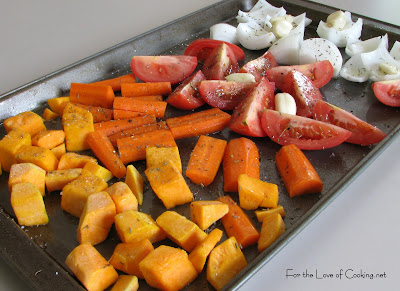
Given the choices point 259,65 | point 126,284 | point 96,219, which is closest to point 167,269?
point 126,284

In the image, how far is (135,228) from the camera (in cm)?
151

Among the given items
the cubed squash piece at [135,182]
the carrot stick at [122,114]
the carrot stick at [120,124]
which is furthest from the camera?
the carrot stick at [122,114]

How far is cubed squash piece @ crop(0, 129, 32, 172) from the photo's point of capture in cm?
189

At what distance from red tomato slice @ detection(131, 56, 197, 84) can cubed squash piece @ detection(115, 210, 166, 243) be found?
3.57ft

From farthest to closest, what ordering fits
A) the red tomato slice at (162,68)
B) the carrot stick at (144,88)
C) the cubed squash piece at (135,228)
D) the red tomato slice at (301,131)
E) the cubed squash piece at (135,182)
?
1. the red tomato slice at (162,68)
2. the carrot stick at (144,88)
3. the red tomato slice at (301,131)
4. the cubed squash piece at (135,182)
5. the cubed squash piece at (135,228)

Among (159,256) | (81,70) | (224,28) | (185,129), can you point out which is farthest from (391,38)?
(159,256)

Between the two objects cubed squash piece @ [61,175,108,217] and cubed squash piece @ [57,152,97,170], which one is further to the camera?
cubed squash piece @ [57,152,97,170]

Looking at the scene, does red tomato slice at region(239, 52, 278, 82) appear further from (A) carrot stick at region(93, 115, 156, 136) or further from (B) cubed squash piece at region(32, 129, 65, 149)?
(B) cubed squash piece at region(32, 129, 65, 149)

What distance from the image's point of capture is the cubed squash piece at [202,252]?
1.46 metres

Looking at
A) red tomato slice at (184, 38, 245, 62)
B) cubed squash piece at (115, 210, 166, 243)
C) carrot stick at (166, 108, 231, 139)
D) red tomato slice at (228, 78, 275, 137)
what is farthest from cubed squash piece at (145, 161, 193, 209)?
red tomato slice at (184, 38, 245, 62)

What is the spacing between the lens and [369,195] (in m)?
1.90

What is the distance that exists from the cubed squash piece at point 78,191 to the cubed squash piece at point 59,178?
0.08 metres

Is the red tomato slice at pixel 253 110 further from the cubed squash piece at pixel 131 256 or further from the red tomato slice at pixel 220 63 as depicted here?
the cubed squash piece at pixel 131 256

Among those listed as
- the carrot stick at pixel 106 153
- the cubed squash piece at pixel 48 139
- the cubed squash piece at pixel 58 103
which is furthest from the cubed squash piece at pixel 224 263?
the cubed squash piece at pixel 58 103
